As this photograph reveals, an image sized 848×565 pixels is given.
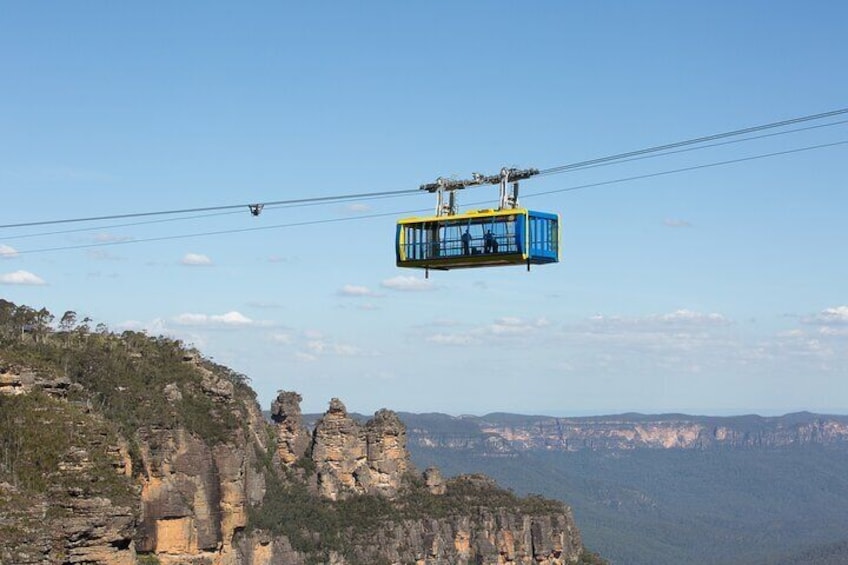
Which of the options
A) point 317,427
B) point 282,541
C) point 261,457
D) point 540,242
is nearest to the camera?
point 540,242

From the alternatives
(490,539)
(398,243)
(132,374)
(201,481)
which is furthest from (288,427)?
(398,243)

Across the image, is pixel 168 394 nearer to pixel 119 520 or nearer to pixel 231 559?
pixel 231 559

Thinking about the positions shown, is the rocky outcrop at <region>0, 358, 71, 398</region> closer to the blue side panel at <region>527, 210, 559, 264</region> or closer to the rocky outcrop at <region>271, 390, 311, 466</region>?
the blue side panel at <region>527, 210, 559, 264</region>

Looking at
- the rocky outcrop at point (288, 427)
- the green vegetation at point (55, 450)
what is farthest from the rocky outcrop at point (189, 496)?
the rocky outcrop at point (288, 427)

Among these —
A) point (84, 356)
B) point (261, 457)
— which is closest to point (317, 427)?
point (261, 457)

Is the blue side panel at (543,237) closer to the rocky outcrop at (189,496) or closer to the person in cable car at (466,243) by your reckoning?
the person in cable car at (466,243)

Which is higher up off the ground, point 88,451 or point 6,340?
point 6,340
